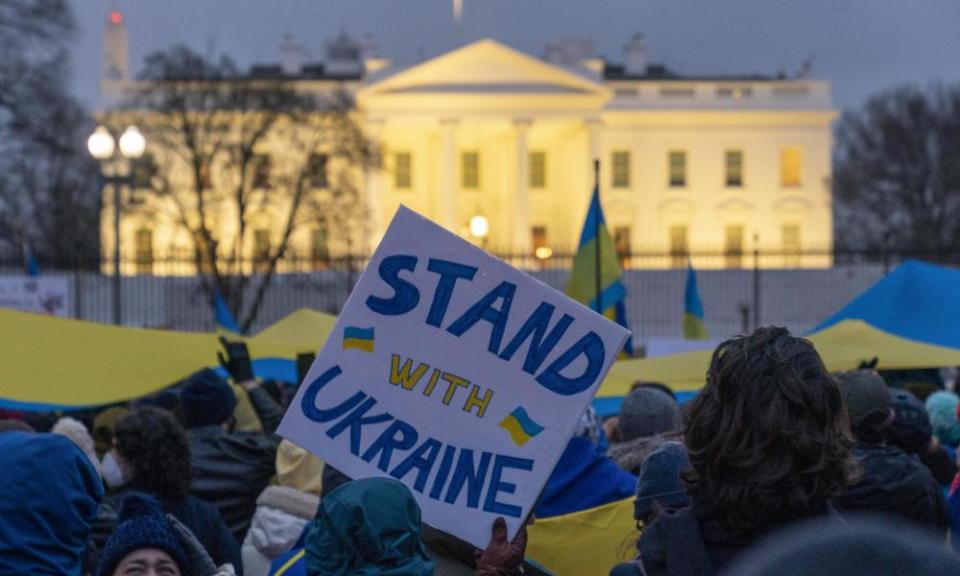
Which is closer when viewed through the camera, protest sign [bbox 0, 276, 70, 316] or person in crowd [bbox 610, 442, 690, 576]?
person in crowd [bbox 610, 442, 690, 576]

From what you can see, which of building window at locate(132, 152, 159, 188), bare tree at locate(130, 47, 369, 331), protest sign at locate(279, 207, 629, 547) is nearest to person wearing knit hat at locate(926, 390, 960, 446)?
protest sign at locate(279, 207, 629, 547)

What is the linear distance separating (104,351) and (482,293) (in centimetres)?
491

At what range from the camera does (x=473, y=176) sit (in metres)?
66.9

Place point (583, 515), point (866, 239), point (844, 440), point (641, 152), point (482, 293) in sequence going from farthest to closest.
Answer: point (641, 152) < point (866, 239) < point (583, 515) < point (482, 293) < point (844, 440)

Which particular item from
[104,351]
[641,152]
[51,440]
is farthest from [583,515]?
[641,152]

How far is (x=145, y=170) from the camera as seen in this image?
4044 cm

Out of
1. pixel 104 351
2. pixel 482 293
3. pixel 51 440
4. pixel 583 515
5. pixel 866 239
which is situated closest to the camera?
pixel 51 440

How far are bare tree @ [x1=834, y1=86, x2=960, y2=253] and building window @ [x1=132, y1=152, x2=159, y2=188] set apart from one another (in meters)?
28.5

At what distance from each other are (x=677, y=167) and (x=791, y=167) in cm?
468

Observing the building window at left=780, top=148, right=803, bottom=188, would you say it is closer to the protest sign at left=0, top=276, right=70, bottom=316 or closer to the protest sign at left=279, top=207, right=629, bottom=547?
the protest sign at left=0, top=276, right=70, bottom=316

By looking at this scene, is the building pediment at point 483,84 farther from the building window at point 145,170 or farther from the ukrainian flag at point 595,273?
the ukrainian flag at point 595,273

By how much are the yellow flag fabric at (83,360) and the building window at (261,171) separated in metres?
33.1

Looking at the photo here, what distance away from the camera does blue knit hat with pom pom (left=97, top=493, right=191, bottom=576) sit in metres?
3.55

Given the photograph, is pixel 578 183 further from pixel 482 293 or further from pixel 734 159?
pixel 482 293
